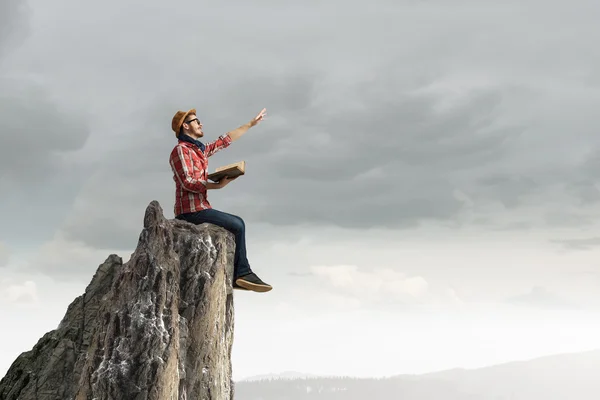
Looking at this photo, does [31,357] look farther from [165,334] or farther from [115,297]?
[165,334]

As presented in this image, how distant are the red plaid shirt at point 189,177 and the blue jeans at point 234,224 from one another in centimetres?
22

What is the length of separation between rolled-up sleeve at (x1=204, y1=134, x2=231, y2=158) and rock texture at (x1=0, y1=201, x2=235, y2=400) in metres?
3.63

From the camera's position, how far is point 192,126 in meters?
22.8

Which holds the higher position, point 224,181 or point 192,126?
point 192,126

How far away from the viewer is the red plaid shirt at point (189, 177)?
21781mm

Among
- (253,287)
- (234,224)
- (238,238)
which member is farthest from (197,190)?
(253,287)

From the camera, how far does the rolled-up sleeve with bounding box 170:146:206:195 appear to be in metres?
21.7

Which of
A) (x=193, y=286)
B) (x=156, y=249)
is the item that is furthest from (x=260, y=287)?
(x=156, y=249)

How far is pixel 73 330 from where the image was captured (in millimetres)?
20484

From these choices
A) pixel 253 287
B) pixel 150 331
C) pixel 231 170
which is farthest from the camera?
pixel 253 287

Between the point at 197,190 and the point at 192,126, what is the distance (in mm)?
2383

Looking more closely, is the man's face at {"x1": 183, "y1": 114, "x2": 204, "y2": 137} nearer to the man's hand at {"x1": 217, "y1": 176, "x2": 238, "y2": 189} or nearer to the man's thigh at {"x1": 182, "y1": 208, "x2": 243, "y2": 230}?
the man's hand at {"x1": 217, "y1": 176, "x2": 238, "y2": 189}

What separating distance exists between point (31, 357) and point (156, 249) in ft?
19.7

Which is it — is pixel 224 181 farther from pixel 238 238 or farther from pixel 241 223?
pixel 238 238
